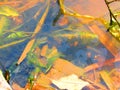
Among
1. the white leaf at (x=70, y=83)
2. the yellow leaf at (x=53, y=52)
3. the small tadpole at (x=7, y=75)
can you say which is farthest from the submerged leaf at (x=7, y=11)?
the white leaf at (x=70, y=83)

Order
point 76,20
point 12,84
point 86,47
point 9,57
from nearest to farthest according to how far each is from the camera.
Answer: point 12,84 < point 9,57 < point 86,47 < point 76,20

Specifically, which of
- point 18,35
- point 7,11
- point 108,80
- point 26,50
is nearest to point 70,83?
point 108,80

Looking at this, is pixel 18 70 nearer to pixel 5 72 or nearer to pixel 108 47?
pixel 5 72

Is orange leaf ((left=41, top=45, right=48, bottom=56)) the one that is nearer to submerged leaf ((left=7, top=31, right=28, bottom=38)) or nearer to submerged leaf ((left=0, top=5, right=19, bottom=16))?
submerged leaf ((left=7, top=31, right=28, bottom=38))

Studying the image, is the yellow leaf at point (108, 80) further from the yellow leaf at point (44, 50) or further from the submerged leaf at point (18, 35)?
the submerged leaf at point (18, 35)

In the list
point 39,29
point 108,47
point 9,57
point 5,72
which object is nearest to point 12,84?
point 5,72

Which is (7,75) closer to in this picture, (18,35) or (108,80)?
(18,35)

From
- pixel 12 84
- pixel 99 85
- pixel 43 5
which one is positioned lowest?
pixel 99 85

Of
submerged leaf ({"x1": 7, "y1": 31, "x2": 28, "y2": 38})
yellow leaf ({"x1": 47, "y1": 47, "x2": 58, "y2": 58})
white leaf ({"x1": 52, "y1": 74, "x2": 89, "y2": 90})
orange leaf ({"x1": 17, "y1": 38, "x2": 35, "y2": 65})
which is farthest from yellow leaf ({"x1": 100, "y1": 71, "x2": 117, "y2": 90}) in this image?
submerged leaf ({"x1": 7, "y1": 31, "x2": 28, "y2": 38})

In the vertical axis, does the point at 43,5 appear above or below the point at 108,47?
above

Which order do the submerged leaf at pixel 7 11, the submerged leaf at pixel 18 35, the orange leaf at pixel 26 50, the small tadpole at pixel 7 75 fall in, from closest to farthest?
the small tadpole at pixel 7 75 → the orange leaf at pixel 26 50 → the submerged leaf at pixel 18 35 → the submerged leaf at pixel 7 11
